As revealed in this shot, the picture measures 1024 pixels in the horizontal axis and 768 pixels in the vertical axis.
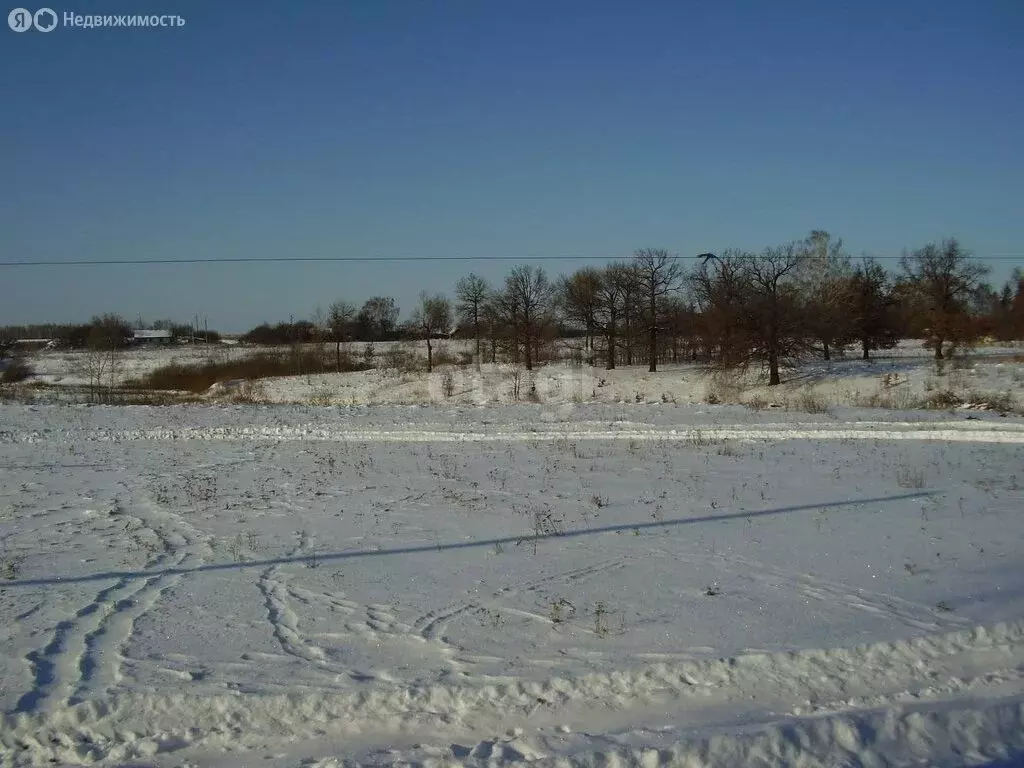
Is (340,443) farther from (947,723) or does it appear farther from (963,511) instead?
(947,723)

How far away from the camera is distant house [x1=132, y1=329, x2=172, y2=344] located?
123 meters

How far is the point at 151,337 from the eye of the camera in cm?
13238

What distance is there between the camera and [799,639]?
21.9ft

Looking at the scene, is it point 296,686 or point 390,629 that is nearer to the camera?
point 296,686

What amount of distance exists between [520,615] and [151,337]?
140 meters

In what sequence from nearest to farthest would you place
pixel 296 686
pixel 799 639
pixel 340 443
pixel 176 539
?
pixel 296 686, pixel 799 639, pixel 176 539, pixel 340 443

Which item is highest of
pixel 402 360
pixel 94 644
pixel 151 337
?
pixel 151 337

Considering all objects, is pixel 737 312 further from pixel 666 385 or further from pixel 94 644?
pixel 94 644

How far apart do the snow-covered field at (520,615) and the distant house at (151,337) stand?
116m

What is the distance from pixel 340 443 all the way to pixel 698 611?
14.7 metres

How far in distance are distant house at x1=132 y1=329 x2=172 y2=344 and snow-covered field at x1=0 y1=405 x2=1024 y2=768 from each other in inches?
4568

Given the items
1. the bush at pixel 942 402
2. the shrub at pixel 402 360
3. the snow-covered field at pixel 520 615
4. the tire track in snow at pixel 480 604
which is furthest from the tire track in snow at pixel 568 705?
the shrub at pixel 402 360

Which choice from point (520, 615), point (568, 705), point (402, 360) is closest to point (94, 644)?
point (520, 615)

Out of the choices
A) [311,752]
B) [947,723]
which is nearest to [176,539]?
[311,752]
